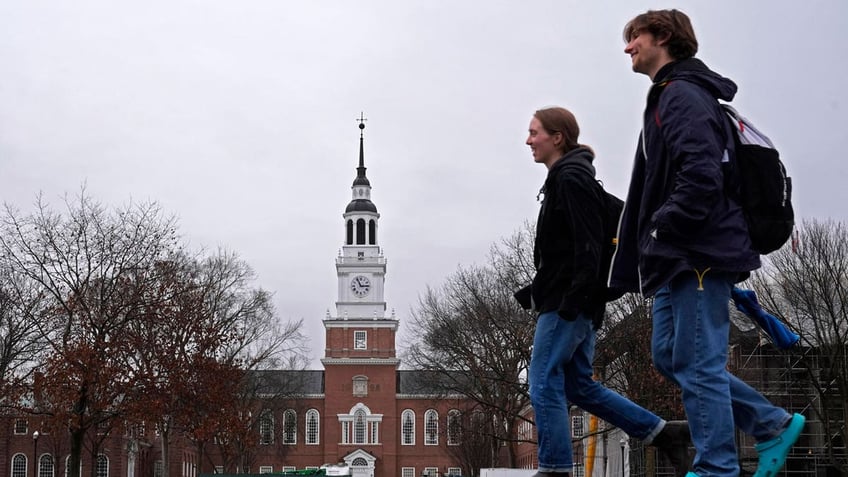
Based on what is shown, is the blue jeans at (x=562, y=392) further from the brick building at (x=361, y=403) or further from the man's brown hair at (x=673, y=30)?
the brick building at (x=361, y=403)

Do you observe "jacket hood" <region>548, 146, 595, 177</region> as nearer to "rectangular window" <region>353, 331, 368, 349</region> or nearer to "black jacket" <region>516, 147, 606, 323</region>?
"black jacket" <region>516, 147, 606, 323</region>

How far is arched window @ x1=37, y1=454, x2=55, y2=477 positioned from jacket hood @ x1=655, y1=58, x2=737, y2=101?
266 ft

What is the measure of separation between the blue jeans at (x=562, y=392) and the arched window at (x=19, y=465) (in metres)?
83.3

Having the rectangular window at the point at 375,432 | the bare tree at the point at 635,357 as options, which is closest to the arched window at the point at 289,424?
the rectangular window at the point at 375,432

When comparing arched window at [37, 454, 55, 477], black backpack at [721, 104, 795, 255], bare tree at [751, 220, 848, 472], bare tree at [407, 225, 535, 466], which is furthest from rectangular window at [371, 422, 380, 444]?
black backpack at [721, 104, 795, 255]

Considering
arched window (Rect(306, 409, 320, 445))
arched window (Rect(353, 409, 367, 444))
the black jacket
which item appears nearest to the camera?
the black jacket

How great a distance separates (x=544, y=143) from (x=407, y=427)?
344ft

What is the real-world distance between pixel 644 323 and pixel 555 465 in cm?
3150

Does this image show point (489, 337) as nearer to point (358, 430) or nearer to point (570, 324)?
point (570, 324)


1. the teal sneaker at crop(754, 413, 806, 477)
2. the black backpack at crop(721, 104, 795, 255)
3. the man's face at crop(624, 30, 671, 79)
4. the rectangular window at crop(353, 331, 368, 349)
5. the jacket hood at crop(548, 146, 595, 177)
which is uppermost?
the rectangular window at crop(353, 331, 368, 349)

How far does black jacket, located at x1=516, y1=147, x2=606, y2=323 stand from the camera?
5727 mm

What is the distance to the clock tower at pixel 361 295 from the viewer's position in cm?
10325

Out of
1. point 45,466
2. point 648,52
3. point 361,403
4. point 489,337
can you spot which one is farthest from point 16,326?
point 361,403

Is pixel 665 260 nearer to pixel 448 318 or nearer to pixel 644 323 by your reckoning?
pixel 644 323
